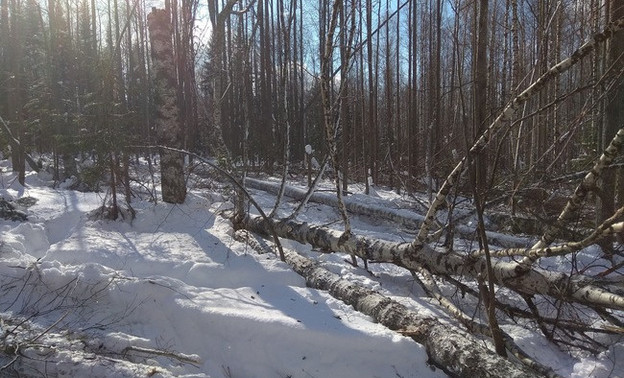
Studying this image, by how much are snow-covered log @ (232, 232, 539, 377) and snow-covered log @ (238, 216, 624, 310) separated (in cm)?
47

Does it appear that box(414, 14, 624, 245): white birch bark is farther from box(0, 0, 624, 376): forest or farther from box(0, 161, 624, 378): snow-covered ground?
box(0, 161, 624, 378): snow-covered ground

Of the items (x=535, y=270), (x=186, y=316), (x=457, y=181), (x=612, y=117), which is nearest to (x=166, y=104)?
(x=186, y=316)

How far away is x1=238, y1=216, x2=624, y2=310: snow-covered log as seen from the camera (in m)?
3.12

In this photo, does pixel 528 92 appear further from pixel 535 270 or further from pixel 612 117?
pixel 612 117

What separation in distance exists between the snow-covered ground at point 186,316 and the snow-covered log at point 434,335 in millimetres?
131

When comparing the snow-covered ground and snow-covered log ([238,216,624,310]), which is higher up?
snow-covered log ([238,216,624,310])

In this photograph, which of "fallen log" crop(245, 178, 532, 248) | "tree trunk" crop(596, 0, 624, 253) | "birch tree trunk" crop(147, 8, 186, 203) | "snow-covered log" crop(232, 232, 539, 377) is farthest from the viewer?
"birch tree trunk" crop(147, 8, 186, 203)

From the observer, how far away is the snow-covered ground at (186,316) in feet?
10.5

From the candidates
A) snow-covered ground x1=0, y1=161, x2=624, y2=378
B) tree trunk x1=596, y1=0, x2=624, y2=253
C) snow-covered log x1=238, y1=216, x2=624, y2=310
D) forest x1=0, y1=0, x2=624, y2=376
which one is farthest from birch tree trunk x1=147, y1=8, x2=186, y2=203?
tree trunk x1=596, y1=0, x2=624, y2=253

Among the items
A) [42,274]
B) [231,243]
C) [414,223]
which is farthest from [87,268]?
[414,223]

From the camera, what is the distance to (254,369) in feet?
10.8

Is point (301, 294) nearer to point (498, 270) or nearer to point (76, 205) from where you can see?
point (498, 270)

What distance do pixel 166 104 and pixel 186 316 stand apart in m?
4.62

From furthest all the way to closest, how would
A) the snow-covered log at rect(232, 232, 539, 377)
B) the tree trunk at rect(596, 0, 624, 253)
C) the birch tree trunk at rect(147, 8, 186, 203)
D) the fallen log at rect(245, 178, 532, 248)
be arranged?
the birch tree trunk at rect(147, 8, 186, 203) → the fallen log at rect(245, 178, 532, 248) → the tree trunk at rect(596, 0, 624, 253) → the snow-covered log at rect(232, 232, 539, 377)
